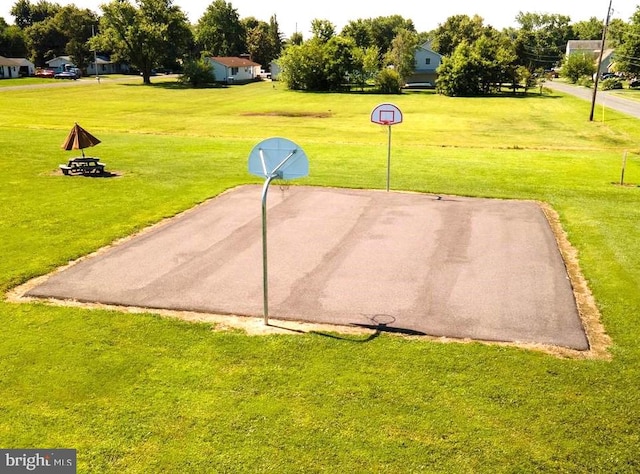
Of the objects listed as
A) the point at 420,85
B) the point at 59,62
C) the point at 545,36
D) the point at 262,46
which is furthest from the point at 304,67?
the point at 545,36

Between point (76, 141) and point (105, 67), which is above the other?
point (105, 67)

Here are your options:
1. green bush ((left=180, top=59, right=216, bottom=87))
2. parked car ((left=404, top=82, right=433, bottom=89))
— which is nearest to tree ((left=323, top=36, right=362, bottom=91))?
parked car ((left=404, top=82, right=433, bottom=89))

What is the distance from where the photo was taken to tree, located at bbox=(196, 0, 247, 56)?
423 ft

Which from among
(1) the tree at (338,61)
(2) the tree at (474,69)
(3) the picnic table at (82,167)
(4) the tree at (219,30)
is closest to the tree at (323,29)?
(1) the tree at (338,61)

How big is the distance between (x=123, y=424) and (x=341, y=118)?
162 ft

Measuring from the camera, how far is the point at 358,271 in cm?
1360

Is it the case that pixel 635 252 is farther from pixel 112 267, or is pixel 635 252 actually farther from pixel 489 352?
pixel 112 267

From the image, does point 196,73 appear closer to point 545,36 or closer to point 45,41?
point 45,41

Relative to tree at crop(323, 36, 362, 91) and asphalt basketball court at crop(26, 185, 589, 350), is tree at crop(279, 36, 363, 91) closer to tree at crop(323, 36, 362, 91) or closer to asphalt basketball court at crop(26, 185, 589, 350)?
tree at crop(323, 36, 362, 91)

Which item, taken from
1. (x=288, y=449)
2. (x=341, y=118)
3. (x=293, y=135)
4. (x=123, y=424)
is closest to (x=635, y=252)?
(x=288, y=449)

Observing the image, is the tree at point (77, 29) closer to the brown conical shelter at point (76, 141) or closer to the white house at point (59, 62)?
the white house at point (59, 62)

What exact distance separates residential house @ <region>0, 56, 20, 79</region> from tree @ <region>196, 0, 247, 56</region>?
3929 cm

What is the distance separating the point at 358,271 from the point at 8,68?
112688 millimetres

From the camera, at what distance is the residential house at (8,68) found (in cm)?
10251
